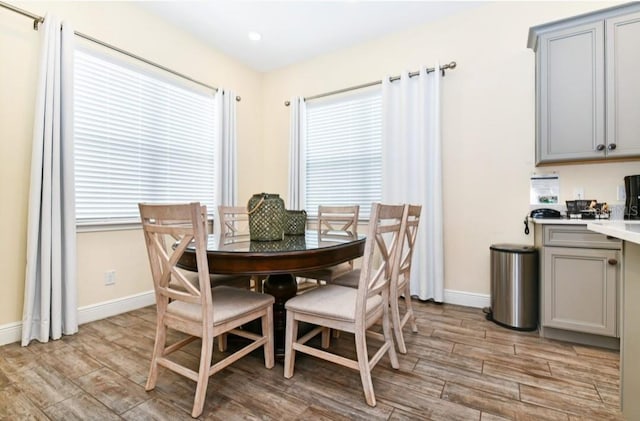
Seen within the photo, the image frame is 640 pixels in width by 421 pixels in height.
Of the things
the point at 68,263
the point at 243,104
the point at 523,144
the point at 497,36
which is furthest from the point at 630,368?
the point at 243,104

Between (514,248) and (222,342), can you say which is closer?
(222,342)

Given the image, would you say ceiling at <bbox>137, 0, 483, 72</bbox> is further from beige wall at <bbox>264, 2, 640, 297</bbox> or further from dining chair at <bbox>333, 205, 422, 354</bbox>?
dining chair at <bbox>333, 205, 422, 354</bbox>

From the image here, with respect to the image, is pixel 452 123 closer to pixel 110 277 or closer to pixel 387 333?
pixel 387 333

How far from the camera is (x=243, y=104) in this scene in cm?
406

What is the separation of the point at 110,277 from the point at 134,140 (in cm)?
131

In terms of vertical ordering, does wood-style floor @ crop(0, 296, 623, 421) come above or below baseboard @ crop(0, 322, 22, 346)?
below

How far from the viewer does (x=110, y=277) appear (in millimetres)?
2736

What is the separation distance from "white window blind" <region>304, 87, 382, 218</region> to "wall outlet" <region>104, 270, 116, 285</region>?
218cm

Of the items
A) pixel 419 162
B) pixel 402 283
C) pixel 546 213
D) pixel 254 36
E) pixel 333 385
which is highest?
pixel 254 36

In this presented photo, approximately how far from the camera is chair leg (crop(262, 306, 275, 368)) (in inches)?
69.0

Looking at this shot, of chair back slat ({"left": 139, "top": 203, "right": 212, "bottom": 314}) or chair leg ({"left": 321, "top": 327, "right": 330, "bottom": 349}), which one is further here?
chair leg ({"left": 321, "top": 327, "right": 330, "bottom": 349})

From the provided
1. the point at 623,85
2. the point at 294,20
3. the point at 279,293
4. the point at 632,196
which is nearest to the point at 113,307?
the point at 279,293

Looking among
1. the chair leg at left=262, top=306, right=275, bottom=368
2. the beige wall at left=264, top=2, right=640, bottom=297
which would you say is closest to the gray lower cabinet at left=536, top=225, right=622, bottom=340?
the beige wall at left=264, top=2, right=640, bottom=297

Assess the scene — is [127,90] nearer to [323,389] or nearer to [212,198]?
[212,198]
